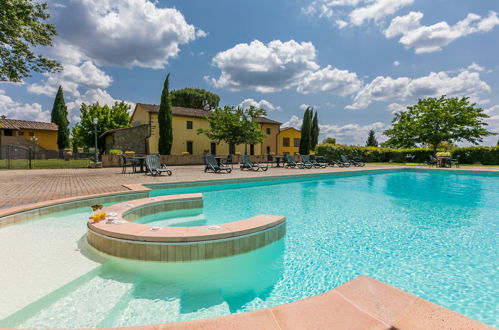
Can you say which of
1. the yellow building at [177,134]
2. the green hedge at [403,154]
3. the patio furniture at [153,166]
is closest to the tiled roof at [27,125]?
the yellow building at [177,134]

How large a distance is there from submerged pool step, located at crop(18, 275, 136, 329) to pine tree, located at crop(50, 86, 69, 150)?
138ft

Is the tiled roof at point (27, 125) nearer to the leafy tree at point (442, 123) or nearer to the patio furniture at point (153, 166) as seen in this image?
the patio furniture at point (153, 166)

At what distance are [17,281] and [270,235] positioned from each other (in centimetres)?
355

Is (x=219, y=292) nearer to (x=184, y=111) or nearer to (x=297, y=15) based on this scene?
(x=297, y=15)

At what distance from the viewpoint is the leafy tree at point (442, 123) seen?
27.6m

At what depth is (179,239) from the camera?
333 centimetres

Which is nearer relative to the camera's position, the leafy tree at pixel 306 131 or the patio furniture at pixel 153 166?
the patio furniture at pixel 153 166

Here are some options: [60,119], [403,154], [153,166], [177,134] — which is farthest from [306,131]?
[60,119]

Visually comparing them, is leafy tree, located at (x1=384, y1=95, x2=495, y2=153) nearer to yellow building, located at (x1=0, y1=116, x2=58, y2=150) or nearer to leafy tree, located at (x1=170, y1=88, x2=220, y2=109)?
leafy tree, located at (x1=170, y1=88, x2=220, y2=109)

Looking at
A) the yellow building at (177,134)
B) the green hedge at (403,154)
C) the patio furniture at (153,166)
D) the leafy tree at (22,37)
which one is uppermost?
the leafy tree at (22,37)

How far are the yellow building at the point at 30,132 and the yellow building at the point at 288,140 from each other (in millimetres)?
34981

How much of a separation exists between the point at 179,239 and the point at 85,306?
47.7 inches

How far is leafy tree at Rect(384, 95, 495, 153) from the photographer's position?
2764 cm

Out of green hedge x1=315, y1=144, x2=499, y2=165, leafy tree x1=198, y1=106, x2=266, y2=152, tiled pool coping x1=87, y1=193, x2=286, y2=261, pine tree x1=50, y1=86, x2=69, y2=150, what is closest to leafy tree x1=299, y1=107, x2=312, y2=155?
green hedge x1=315, y1=144, x2=499, y2=165
